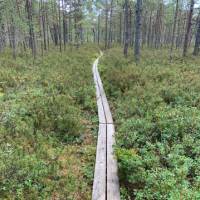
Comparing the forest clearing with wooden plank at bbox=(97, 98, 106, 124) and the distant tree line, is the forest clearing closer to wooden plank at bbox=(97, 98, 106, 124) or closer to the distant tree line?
wooden plank at bbox=(97, 98, 106, 124)

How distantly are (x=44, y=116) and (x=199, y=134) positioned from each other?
18.0ft

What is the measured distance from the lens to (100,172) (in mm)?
6367

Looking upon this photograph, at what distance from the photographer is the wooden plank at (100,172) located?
5.55 m

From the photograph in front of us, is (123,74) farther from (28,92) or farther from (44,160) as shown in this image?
(44,160)

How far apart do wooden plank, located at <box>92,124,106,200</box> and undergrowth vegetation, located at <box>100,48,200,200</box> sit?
0.45 metres

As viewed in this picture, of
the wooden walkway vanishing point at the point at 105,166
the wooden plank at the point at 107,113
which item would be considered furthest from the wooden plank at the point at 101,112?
the wooden plank at the point at 107,113

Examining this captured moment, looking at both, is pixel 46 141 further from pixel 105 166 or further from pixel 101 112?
pixel 101 112

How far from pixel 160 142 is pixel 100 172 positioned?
2.14 m

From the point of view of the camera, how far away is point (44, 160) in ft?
22.9

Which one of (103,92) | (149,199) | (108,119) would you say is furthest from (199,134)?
(103,92)

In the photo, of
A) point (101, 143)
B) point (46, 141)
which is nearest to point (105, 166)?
point (101, 143)

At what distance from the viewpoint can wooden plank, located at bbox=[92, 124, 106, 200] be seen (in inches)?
219

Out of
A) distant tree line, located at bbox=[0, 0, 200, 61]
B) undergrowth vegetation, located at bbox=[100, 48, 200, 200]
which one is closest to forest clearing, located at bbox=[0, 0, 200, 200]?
undergrowth vegetation, located at bbox=[100, 48, 200, 200]

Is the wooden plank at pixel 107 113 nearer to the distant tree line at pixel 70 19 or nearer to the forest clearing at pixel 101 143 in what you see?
the forest clearing at pixel 101 143
